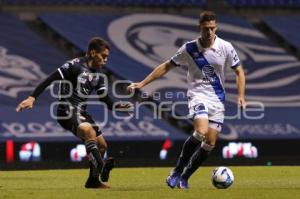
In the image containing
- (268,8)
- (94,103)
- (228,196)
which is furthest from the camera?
(268,8)

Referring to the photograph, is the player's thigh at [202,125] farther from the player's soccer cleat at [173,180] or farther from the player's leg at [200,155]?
the player's soccer cleat at [173,180]

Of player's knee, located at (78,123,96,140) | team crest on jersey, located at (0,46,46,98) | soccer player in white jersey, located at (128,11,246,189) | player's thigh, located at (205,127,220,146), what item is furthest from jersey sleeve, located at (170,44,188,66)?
team crest on jersey, located at (0,46,46,98)

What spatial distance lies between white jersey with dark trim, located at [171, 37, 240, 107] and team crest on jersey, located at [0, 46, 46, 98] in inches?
444

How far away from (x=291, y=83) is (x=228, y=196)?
1523 cm

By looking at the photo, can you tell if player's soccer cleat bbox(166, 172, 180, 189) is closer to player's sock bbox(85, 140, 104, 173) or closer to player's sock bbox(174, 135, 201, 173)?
player's sock bbox(174, 135, 201, 173)

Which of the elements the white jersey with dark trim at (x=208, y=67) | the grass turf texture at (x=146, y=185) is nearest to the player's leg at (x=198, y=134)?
→ the grass turf texture at (x=146, y=185)

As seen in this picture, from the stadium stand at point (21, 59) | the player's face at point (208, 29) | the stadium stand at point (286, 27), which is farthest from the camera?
the stadium stand at point (286, 27)

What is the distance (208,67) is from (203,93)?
32 centimetres

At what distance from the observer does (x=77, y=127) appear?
1036cm

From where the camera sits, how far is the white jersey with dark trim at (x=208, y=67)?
10.5 meters

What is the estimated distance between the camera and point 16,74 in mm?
21953

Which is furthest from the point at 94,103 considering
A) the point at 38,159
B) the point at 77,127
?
the point at 77,127

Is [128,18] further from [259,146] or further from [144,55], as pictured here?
[259,146]

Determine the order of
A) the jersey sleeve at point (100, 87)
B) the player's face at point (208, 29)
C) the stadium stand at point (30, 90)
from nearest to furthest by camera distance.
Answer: the player's face at point (208, 29)
the jersey sleeve at point (100, 87)
the stadium stand at point (30, 90)
